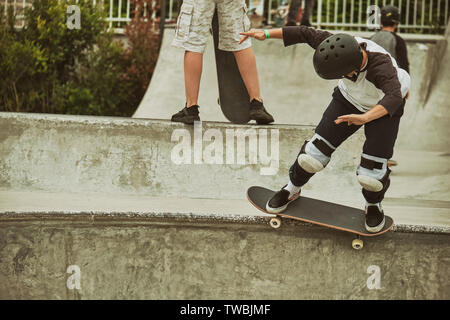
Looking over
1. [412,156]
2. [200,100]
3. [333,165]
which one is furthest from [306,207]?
[200,100]

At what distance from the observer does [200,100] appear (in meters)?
7.78

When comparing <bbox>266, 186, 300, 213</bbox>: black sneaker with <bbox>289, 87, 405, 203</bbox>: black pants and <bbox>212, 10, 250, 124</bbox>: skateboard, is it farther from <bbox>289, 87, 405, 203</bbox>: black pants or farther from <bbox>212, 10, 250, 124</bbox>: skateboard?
<bbox>212, 10, 250, 124</bbox>: skateboard

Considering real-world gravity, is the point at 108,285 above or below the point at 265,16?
below

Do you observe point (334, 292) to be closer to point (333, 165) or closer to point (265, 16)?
point (333, 165)

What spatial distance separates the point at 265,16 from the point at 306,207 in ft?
23.6

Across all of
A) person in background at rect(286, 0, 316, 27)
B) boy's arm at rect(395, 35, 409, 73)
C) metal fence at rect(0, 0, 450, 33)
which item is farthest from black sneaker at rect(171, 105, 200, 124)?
metal fence at rect(0, 0, 450, 33)

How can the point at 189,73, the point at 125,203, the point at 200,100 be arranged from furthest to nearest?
the point at 200,100
the point at 189,73
the point at 125,203

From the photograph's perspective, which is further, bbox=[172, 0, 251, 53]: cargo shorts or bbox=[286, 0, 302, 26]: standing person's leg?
bbox=[286, 0, 302, 26]: standing person's leg

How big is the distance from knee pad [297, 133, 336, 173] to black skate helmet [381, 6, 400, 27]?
8.82ft

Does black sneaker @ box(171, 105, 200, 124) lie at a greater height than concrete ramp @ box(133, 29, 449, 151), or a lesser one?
greater

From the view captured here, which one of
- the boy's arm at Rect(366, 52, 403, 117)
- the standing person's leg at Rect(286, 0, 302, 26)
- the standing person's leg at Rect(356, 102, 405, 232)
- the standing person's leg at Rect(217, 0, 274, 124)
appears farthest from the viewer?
the standing person's leg at Rect(286, 0, 302, 26)

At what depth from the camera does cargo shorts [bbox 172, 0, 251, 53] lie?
481 cm

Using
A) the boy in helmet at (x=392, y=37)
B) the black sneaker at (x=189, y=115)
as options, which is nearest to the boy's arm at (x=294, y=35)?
the black sneaker at (x=189, y=115)

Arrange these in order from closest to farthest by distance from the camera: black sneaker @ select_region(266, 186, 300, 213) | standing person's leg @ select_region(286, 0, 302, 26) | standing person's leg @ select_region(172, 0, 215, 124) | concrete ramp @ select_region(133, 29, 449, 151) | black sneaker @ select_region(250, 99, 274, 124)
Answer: black sneaker @ select_region(266, 186, 300, 213) → standing person's leg @ select_region(172, 0, 215, 124) → black sneaker @ select_region(250, 99, 274, 124) → concrete ramp @ select_region(133, 29, 449, 151) → standing person's leg @ select_region(286, 0, 302, 26)
